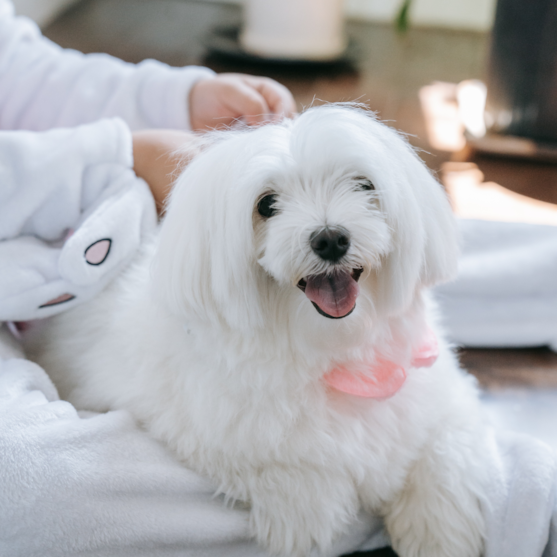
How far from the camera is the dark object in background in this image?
72.4 inches

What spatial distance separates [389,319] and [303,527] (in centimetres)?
27

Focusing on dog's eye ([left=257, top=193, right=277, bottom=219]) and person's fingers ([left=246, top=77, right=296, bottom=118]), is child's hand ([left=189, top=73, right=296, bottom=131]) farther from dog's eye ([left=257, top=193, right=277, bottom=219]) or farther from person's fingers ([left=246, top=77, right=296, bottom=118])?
dog's eye ([left=257, top=193, right=277, bottom=219])

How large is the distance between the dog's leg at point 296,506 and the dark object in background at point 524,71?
5.24 feet

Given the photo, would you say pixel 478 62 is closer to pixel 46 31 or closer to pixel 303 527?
pixel 46 31

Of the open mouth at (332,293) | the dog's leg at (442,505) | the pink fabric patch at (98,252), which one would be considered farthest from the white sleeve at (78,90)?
the dog's leg at (442,505)

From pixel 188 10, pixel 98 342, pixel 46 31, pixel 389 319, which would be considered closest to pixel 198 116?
pixel 98 342

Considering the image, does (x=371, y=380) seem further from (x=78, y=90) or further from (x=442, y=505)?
(x=78, y=90)

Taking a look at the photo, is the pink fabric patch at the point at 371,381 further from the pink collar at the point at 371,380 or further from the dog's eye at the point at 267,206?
the dog's eye at the point at 267,206

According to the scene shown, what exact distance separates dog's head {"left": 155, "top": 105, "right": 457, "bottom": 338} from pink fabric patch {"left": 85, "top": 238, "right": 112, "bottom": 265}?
0.56 feet

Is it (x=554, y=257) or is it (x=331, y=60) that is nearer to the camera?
(x=554, y=257)

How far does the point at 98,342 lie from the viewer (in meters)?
0.88

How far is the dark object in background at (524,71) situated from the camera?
184 centimetres

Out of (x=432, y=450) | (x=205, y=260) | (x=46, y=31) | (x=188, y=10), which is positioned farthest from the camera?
(x=188, y=10)

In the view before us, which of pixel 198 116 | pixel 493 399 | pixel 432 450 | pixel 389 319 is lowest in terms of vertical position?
pixel 493 399
